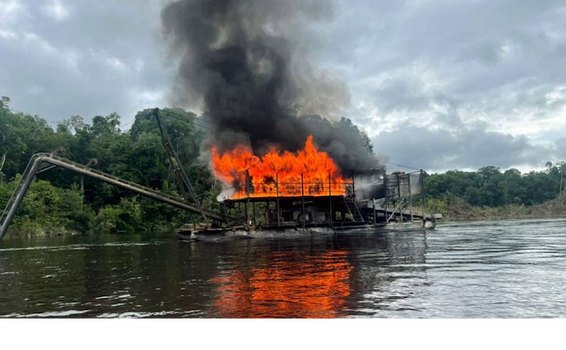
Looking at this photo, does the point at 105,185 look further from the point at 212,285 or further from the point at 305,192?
the point at 212,285

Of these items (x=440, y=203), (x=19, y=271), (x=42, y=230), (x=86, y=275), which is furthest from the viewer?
(x=440, y=203)

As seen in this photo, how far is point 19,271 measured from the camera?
2491 cm

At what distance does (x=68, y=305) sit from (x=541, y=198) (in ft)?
530

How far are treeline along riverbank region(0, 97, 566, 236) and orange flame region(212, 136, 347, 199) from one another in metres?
6.17

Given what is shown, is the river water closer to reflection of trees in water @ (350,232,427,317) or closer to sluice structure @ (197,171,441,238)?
reflection of trees in water @ (350,232,427,317)

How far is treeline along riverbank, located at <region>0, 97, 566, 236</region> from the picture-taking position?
78.7m

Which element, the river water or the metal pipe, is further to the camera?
the metal pipe

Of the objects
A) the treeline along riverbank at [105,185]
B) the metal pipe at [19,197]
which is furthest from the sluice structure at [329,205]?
the metal pipe at [19,197]

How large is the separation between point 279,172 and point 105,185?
57302mm

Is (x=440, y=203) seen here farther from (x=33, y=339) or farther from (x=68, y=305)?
(x=33, y=339)

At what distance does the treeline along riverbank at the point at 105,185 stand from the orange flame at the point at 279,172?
6170mm

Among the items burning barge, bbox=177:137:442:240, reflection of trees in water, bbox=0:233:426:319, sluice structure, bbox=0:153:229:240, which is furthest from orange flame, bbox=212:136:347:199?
reflection of trees in water, bbox=0:233:426:319

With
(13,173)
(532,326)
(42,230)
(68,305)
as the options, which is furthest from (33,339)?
(13,173)

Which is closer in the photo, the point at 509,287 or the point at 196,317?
the point at 196,317
